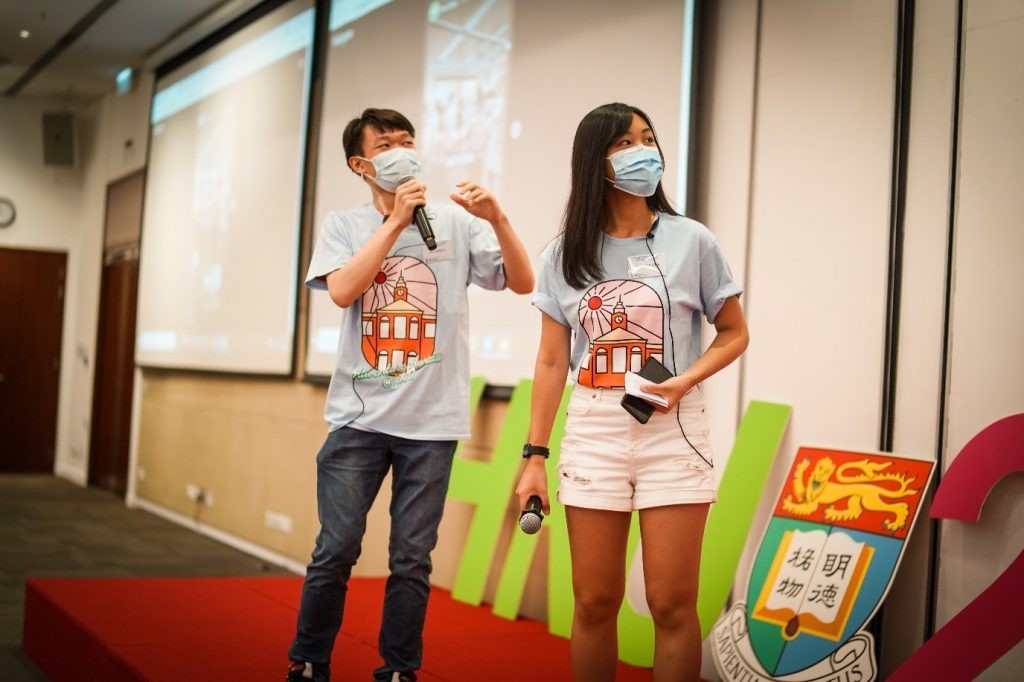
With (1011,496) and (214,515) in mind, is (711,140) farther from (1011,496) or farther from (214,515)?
(214,515)

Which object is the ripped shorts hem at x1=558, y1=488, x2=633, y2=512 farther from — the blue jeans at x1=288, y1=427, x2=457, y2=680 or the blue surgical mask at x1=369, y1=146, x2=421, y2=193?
the blue surgical mask at x1=369, y1=146, x2=421, y2=193

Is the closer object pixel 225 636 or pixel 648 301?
pixel 648 301

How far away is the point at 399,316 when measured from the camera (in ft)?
7.60

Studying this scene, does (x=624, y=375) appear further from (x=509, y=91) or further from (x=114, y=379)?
(x=114, y=379)

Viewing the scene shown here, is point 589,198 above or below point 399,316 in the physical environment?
above

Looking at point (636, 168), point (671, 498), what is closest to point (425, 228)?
point (636, 168)

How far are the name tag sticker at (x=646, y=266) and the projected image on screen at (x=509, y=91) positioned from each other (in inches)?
52.9

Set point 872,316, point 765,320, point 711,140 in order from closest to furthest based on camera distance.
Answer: point 872,316
point 765,320
point 711,140

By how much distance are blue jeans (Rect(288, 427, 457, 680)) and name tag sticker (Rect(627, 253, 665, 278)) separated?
2.11 feet

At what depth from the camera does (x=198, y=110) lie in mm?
6953

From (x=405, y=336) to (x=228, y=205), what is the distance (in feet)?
14.3

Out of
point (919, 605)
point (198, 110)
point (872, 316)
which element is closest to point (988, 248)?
point (872, 316)

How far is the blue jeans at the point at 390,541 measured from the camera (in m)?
2.25

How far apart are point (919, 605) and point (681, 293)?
1238mm
